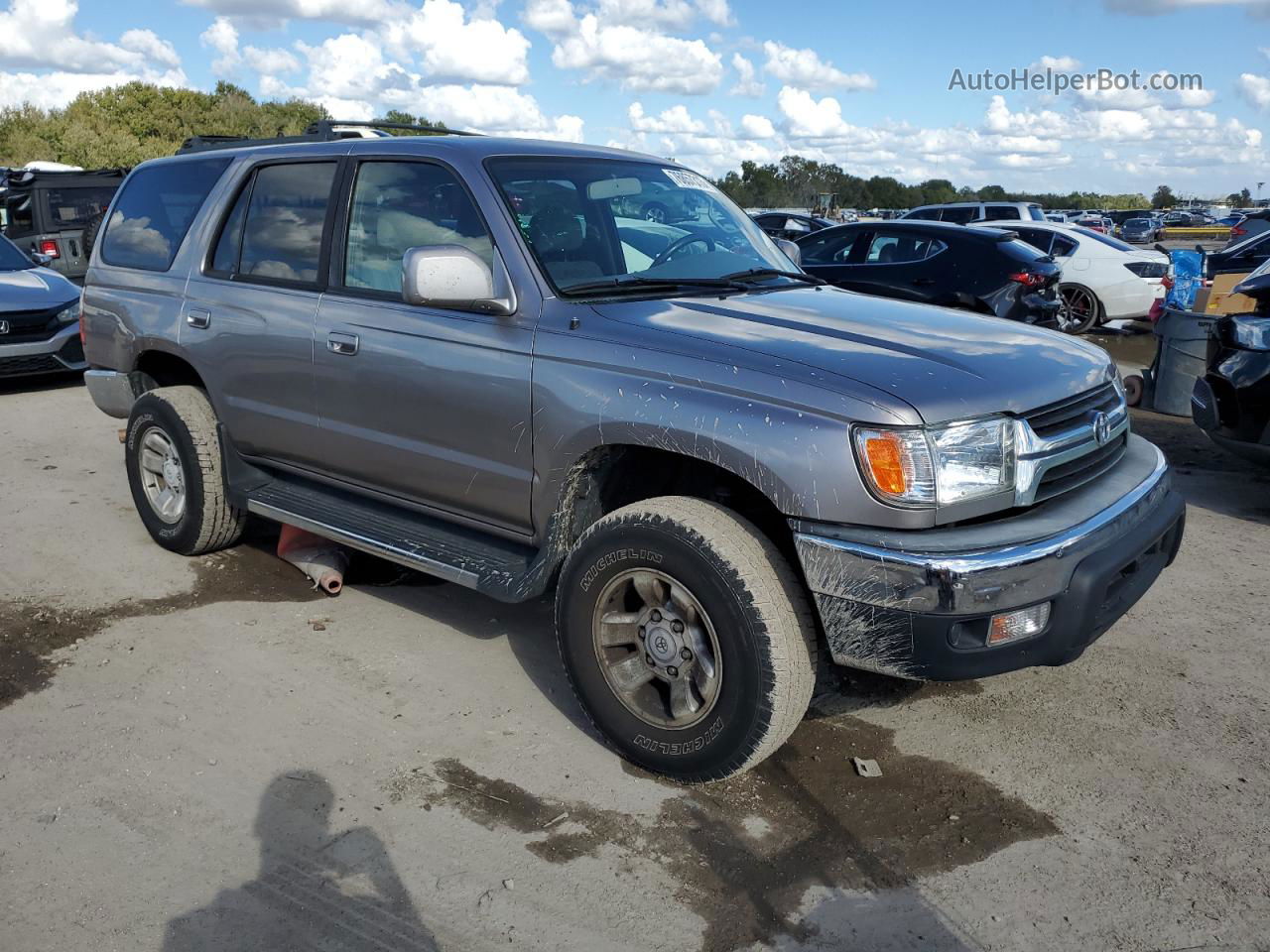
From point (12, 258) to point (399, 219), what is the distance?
8672mm

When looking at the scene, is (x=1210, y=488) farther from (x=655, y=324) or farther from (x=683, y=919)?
(x=683, y=919)

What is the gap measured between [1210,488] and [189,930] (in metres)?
6.40

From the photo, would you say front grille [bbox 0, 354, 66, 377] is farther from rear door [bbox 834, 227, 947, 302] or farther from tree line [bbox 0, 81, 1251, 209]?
tree line [bbox 0, 81, 1251, 209]

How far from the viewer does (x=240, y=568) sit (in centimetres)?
539

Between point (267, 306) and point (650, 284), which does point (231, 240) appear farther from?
point (650, 284)

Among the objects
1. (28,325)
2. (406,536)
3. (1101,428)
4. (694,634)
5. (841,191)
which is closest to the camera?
(694,634)

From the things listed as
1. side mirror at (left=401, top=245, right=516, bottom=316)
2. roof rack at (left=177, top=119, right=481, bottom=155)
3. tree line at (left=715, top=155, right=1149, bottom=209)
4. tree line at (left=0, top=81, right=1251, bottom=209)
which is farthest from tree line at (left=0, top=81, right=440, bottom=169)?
side mirror at (left=401, top=245, right=516, bottom=316)

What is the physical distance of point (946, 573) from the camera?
9.45 ft

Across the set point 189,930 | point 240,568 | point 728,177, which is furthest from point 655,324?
point 728,177

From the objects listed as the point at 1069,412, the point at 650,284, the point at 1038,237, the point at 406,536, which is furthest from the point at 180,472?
the point at 1038,237

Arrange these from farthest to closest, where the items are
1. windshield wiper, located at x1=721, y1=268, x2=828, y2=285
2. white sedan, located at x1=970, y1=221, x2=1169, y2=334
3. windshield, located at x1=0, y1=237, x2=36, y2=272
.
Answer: white sedan, located at x1=970, y1=221, x2=1169, y2=334, windshield, located at x1=0, y1=237, x2=36, y2=272, windshield wiper, located at x1=721, y1=268, x2=828, y2=285

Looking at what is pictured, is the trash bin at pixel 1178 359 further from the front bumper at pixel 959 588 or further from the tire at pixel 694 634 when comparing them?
the tire at pixel 694 634

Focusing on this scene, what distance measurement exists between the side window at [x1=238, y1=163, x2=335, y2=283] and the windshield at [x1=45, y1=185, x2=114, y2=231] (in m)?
10.7

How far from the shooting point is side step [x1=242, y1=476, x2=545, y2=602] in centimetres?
376
